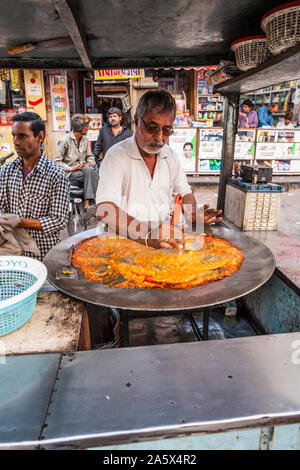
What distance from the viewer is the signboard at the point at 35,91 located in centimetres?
936

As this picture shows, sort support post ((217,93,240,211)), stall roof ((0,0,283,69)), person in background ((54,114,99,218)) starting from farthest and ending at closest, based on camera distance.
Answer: person in background ((54,114,99,218)) < support post ((217,93,240,211)) < stall roof ((0,0,283,69))

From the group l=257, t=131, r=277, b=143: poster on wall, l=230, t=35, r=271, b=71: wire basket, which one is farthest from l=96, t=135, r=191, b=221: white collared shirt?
l=257, t=131, r=277, b=143: poster on wall

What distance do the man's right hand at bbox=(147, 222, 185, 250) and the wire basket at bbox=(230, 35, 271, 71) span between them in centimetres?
142

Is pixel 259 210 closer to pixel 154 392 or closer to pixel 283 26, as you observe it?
pixel 283 26

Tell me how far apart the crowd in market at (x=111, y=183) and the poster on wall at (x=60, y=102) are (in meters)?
7.63

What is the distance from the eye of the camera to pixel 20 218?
2.38 meters

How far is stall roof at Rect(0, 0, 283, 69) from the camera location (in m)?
1.92

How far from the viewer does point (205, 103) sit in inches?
457

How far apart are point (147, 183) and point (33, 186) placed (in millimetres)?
917

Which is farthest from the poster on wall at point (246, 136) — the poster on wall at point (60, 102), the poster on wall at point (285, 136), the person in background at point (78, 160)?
the person in background at point (78, 160)

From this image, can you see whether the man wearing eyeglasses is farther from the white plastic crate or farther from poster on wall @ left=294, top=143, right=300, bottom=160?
poster on wall @ left=294, top=143, right=300, bottom=160

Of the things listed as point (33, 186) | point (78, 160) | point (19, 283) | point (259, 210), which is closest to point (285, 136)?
point (78, 160)

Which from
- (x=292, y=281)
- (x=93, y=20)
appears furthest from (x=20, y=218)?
(x=292, y=281)

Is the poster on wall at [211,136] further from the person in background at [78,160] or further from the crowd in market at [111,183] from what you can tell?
the crowd in market at [111,183]
